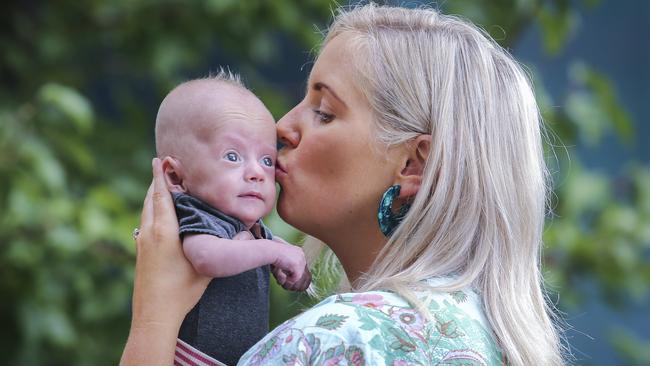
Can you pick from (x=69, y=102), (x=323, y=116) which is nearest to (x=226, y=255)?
(x=323, y=116)

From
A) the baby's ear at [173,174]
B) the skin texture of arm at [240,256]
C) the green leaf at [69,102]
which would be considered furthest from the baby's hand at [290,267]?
the green leaf at [69,102]

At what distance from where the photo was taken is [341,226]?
7.46 ft

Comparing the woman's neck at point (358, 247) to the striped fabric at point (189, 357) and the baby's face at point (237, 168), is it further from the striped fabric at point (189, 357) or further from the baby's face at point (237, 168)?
the striped fabric at point (189, 357)

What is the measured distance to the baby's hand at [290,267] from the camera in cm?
218

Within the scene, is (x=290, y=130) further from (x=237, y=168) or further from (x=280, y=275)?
(x=280, y=275)

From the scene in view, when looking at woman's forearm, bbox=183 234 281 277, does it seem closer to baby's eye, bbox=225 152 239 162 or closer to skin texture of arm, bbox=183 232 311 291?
skin texture of arm, bbox=183 232 311 291

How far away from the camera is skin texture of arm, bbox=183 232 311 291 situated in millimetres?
2086

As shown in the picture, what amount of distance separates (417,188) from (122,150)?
246 centimetres

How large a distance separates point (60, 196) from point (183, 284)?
6.24 feet

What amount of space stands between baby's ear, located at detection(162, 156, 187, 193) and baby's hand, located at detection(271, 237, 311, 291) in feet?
0.70

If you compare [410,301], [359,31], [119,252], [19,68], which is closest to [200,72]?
[19,68]

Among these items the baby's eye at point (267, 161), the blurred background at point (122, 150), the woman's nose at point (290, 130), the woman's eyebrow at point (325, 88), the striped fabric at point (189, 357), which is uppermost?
the blurred background at point (122, 150)

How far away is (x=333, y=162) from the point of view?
2246mm

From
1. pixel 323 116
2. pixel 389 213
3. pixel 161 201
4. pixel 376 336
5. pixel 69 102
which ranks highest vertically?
pixel 69 102
